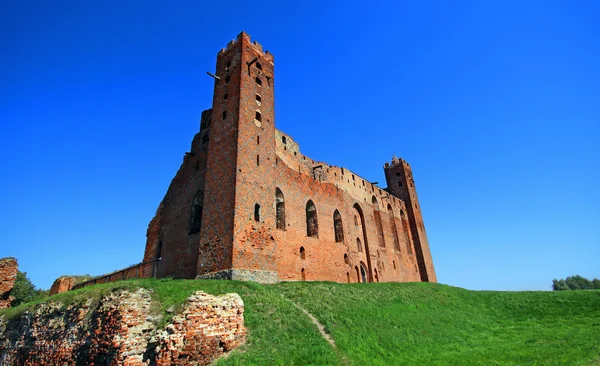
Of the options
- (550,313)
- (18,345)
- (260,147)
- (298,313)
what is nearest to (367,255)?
(550,313)

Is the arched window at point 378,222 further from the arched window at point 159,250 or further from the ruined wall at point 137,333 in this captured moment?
the ruined wall at point 137,333

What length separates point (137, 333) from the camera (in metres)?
9.38

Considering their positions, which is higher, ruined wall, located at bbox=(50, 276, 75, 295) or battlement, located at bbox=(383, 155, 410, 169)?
battlement, located at bbox=(383, 155, 410, 169)

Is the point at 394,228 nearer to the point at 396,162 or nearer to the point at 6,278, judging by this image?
the point at 396,162

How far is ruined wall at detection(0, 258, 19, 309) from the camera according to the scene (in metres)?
18.5

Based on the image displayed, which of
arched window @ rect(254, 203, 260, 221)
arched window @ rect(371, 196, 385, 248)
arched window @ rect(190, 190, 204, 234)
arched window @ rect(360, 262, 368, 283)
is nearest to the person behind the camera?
arched window @ rect(254, 203, 260, 221)

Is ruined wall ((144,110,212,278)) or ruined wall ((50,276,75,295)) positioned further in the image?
ruined wall ((50,276,75,295))

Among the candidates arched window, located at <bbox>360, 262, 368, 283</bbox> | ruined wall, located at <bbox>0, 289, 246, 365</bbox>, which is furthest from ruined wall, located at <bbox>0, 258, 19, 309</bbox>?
arched window, located at <bbox>360, 262, 368, 283</bbox>

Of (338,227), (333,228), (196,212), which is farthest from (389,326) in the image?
(338,227)

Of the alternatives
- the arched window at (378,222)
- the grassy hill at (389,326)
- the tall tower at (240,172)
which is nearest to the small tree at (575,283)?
the arched window at (378,222)

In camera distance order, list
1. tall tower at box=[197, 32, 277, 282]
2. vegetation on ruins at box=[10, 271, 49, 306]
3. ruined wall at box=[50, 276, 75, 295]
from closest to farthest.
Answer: tall tower at box=[197, 32, 277, 282], ruined wall at box=[50, 276, 75, 295], vegetation on ruins at box=[10, 271, 49, 306]

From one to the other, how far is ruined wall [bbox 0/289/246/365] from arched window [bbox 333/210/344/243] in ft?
49.0

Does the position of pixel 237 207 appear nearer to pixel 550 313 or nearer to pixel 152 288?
pixel 152 288

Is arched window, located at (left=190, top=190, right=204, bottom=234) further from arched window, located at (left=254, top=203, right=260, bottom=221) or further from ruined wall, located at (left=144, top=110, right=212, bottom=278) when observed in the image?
arched window, located at (left=254, top=203, right=260, bottom=221)
